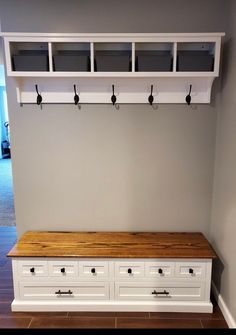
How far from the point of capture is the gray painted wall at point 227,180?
69.9 inches

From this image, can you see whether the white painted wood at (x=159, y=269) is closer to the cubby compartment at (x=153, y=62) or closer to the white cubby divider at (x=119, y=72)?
the white cubby divider at (x=119, y=72)

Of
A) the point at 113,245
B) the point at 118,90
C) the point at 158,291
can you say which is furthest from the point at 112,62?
the point at 158,291

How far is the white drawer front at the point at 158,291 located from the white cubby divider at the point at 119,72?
4.58 feet

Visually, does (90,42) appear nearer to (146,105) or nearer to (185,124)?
(146,105)

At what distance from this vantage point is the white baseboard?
1.76m

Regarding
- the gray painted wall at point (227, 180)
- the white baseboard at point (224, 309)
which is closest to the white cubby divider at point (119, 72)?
the gray painted wall at point (227, 180)

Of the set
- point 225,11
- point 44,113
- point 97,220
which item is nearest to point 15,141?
point 44,113

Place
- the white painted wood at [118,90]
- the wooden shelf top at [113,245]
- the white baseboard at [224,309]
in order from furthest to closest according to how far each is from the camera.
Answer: the white painted wood at [118,90], the wooden shelf top at [113,245], the white baseboard at [224,309]

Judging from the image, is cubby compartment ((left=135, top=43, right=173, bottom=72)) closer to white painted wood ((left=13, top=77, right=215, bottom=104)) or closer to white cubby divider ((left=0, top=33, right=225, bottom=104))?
white cubby divider ((left=0, top=33, right=225, bottom=104))

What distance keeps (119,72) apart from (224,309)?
1.86m

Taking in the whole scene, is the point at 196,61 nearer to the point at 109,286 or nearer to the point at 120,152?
the point at 120,152

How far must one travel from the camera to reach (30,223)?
87.8 inches

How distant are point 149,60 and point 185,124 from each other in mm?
572

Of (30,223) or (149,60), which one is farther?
(30,223)
